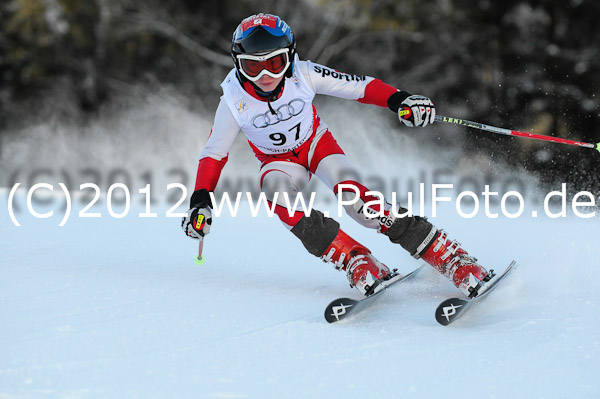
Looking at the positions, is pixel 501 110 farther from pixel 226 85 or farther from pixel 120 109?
pixel 226 85

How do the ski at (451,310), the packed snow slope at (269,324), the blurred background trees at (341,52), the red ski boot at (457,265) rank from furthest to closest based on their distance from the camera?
1. the blurred background trees at (341,52)
2. the red ski boot at (457,265)
3. the ski at (451,310)
4. the packed snow slope at (269,324)

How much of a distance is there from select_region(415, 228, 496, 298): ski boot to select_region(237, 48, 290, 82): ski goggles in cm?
111

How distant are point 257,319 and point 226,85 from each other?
1.23m

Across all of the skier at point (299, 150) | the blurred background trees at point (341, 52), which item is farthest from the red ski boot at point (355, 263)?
the blurred background trees at point (341, 52)

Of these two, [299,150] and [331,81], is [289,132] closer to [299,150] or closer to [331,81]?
[299,150]

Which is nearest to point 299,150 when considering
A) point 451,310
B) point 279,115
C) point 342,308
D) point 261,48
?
point 279,115

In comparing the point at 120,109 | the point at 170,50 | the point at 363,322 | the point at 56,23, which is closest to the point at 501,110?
the point at 170,50

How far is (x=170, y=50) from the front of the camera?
45.8 feet

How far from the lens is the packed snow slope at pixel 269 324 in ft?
7.73

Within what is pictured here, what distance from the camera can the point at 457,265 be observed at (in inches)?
130

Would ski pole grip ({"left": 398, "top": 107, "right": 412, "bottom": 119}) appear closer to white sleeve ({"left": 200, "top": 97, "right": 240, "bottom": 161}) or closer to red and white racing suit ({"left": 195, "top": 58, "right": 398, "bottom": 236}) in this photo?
red and white racing suit ({"left": 195, "top": 58, "right": 398, "bottom": 236})

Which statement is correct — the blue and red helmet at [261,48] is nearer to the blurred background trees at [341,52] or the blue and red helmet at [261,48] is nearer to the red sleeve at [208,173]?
the red sleeve at [208,173]

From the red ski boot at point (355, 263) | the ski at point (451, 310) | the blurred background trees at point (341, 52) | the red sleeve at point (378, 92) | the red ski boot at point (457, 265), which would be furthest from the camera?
the blurred background trees at point (341, 52)

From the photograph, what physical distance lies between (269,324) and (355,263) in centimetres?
61
